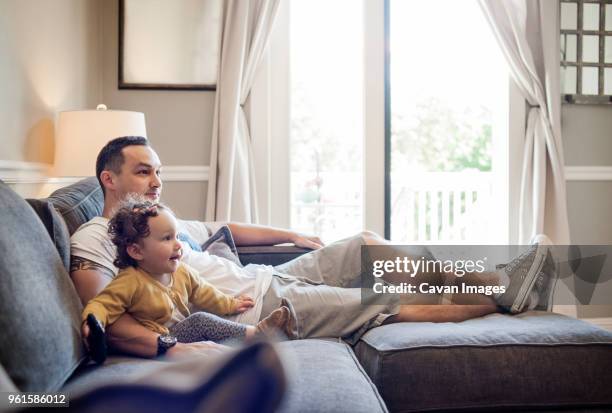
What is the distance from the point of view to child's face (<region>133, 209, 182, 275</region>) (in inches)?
59.8

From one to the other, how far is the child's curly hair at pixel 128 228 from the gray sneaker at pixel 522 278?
1.24 m

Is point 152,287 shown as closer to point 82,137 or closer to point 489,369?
point 489,369

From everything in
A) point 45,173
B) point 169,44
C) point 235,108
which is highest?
point 169,44

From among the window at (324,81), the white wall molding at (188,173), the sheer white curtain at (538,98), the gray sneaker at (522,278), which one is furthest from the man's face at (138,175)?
the sheer white curtain at (538,98)

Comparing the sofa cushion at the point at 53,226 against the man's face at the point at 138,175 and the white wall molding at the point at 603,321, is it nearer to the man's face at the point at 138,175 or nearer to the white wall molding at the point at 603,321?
the man's face at the point at 138,175

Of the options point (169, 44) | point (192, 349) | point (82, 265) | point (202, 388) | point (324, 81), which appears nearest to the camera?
point (202, 388)

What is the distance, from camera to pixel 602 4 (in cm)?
385

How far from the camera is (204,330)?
1.56 m

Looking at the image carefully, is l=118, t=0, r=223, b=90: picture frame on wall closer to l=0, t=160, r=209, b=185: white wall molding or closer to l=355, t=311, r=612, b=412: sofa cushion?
l=0, t=160, r=209, b=185: white wall molding

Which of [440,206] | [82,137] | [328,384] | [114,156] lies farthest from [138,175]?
[440,206]

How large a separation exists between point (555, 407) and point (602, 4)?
3102 millimetres

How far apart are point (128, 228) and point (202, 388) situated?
1.18 meters

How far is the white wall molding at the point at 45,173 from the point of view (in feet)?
7.80

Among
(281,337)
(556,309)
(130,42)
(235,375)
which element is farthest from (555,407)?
(130,42)
